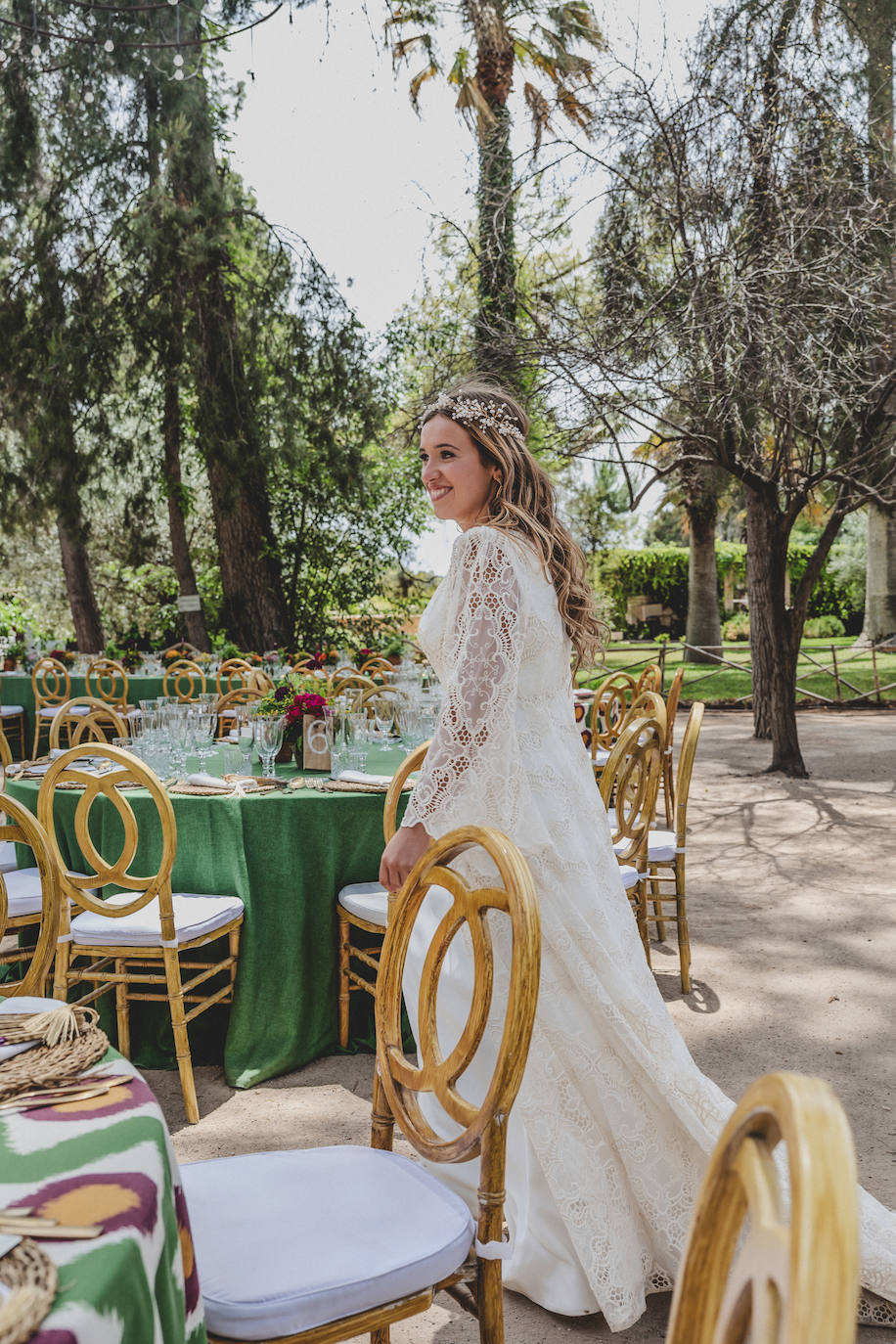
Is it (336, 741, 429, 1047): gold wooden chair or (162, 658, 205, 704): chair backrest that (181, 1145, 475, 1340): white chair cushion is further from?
(162, 658, 205, 704): chair backrest


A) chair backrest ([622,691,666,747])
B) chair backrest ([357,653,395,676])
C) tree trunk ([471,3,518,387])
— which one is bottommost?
chair backrest ([622,691,666,747])

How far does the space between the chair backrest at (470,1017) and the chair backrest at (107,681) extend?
23.3ft

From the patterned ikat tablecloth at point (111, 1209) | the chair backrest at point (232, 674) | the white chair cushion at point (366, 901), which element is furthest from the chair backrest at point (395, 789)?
the chair backrest at point (232, 674)

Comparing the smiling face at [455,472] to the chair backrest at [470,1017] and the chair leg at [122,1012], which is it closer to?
the chair backrest at [470,1017]

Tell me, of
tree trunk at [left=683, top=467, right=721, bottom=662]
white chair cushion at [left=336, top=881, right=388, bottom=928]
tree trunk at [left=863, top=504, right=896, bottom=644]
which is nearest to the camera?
white chair cushion at [left=336, top=881, right=388, bottom=928]

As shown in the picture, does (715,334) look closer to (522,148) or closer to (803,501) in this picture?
(803,501)

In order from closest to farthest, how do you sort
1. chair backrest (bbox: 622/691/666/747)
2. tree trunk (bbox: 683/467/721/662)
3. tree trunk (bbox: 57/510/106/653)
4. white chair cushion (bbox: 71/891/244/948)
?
white chair cushion (bbox: 71/891/244/948) < chair backrest (bbox: 622/691/666/747) < tree trunk (bbox: 57/510/106/653) < tree trunk (bbox: 683/467/721/662)

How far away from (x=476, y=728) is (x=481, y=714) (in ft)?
0.10

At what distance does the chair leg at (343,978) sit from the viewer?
3613 millimetres

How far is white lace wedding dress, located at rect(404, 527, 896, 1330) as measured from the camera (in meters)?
2.24

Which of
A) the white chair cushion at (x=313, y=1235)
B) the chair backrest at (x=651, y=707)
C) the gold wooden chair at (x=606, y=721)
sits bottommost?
the white chair cushion at (x=313, y=1235)

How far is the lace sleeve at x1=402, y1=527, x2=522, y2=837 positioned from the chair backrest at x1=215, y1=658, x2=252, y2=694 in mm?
6166

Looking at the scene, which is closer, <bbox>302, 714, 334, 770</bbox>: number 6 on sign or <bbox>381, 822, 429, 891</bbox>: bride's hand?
<bbox>381, 822, 429, 891</bbox>: bride's hand

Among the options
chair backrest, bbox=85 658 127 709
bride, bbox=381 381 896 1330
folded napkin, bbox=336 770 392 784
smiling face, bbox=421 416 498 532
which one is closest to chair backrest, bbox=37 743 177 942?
folded napkin, bbox=336 770 392 784
